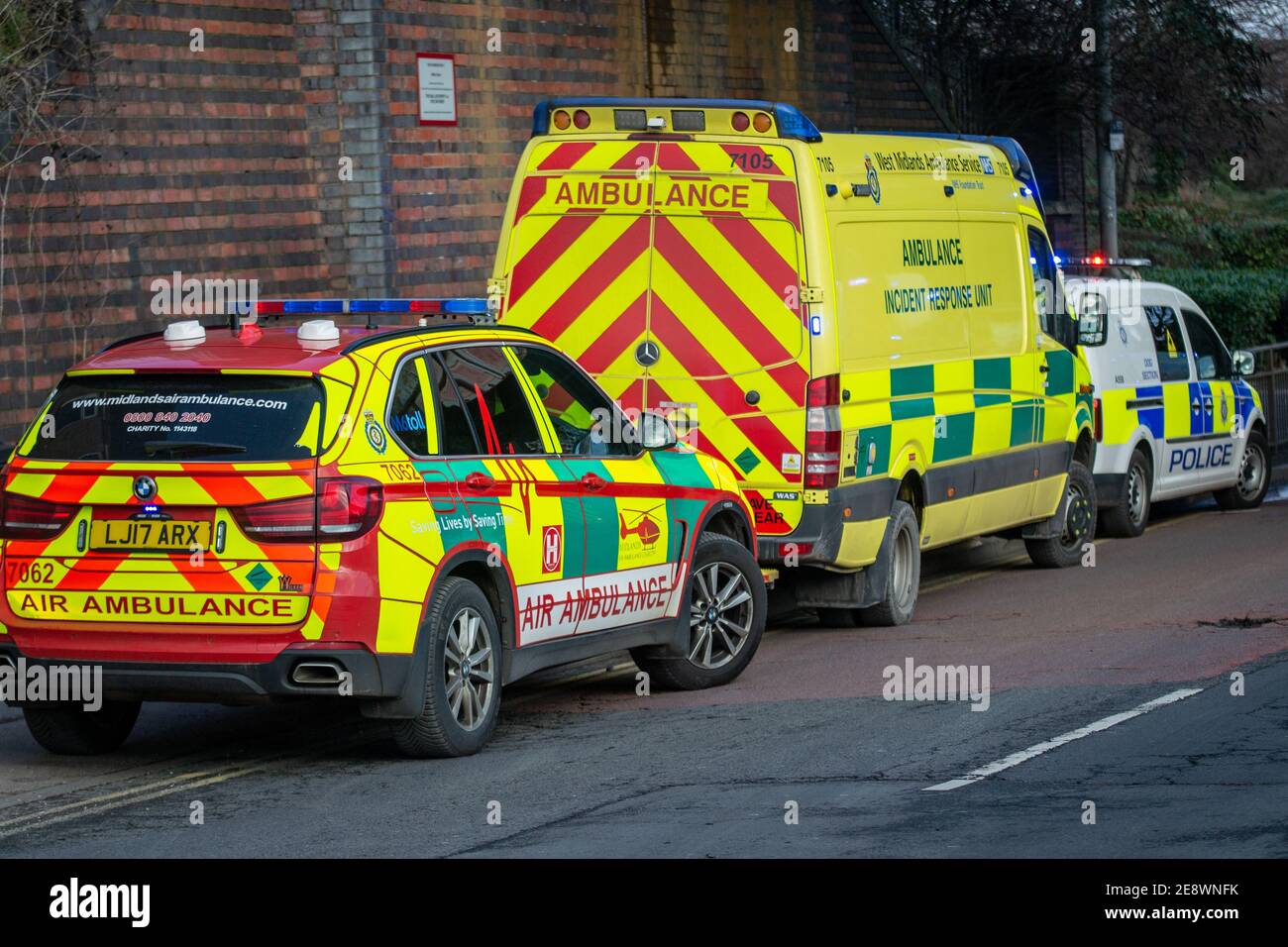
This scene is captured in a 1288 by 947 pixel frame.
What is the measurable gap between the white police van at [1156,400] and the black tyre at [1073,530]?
0.72m

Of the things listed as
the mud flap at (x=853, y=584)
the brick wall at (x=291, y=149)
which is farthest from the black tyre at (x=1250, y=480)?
the mud flap at (x=853, y=584)

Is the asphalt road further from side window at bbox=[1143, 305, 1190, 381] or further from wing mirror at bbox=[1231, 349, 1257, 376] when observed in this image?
wing mirror at bbox=[1231, 349, 1257, 376]

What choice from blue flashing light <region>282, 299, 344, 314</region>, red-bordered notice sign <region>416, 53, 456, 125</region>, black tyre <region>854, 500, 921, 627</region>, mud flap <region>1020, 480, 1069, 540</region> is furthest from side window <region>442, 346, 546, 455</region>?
red-bordered notice sign <region>416, 53, 456, 125</region>

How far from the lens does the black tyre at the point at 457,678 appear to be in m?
8.35

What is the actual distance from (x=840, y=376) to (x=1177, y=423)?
6.72 m

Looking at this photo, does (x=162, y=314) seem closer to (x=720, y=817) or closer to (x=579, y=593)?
(x=579, y=593)

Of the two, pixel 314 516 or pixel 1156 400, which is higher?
pixel 314 516

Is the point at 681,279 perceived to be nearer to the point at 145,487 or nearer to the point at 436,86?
the point at 145,487

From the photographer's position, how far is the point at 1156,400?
16.9 metres

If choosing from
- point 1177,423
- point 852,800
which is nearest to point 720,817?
point 852,800

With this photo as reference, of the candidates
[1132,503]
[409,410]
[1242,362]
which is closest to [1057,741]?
[409,410]

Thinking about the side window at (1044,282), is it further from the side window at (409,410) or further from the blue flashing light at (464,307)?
the side window at (409,410)

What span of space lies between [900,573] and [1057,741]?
382 cm

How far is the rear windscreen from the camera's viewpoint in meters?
8.13
